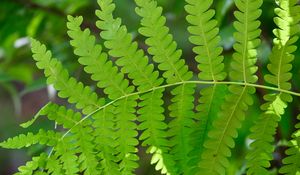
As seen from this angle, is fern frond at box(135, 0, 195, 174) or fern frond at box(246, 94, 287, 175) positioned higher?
fern frond at box(135, 0, 195, 174)

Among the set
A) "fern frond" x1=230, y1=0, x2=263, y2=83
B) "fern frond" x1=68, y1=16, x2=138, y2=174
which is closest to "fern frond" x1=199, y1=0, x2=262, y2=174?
"fern frond" x1=230, y1=0, x2=263, y2=83

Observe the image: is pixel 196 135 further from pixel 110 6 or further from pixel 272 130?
pixel 110 6

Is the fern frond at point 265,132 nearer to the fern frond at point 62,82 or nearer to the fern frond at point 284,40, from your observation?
the fern frond at point 284,40

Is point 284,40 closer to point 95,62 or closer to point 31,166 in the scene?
point 95,62

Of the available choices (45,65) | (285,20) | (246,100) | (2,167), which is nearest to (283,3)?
(285,20)

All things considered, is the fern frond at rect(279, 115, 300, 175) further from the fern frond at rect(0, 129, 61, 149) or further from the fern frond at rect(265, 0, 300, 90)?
the fern frond at rect(0, 129, 61, 149)
